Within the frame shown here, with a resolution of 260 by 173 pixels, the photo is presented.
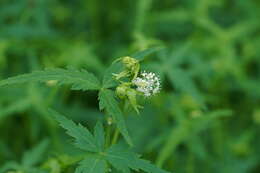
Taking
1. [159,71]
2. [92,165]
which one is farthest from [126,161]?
[159,71]

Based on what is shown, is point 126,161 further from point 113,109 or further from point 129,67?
point 129,67

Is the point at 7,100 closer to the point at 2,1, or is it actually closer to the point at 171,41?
the point at 2,1

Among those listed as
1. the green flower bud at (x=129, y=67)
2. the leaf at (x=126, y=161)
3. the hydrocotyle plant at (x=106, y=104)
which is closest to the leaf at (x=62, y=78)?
the hydrocotyle plant at (x=106, y=104)

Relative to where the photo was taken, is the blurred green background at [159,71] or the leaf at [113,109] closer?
the leaf at [113,109]

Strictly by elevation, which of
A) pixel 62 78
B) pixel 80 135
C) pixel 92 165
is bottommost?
pixel 92 165

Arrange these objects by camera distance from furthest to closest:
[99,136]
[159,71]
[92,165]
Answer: [159,71] < [99,136] < [92,165]

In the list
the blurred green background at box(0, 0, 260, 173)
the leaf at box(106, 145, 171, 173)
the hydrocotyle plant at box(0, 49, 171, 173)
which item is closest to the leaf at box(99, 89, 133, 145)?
the hydrocotyle plant at box(0, 49, 171, 173)

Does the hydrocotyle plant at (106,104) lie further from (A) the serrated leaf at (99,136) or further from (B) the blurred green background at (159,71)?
(B) the blurred green background at (159,71)

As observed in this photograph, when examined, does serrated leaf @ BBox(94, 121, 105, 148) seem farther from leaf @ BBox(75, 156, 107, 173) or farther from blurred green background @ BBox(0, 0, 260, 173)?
blurred green background @ BBox(0, 0, 260, 173)
